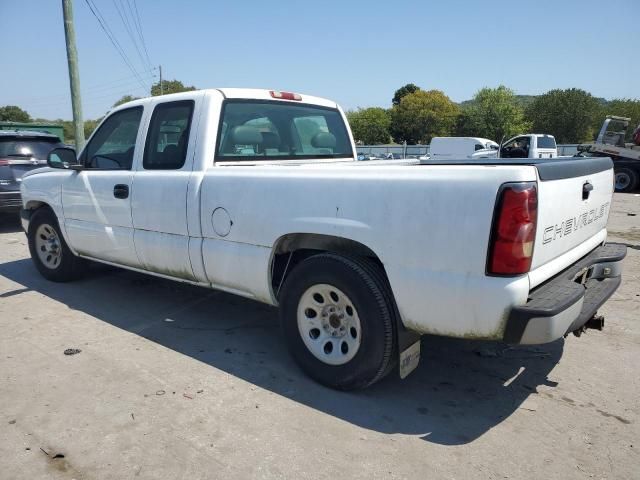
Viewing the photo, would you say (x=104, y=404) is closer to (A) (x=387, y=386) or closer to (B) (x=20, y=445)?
(B) (x=20, y=445)

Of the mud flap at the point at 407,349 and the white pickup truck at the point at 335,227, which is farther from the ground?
the white pickup truck at the point at 335,227

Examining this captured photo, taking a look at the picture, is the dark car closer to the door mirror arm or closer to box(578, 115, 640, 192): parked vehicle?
the door mirror arm

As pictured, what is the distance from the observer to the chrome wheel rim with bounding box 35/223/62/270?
5566 mm

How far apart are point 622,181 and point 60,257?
17.3 meters

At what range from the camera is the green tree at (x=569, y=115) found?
64812mm

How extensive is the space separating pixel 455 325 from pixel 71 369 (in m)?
2.73

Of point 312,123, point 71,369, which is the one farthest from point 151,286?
point 312,123

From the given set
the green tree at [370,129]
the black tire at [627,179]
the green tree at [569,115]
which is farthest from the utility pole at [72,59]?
the green tree at [569,115]

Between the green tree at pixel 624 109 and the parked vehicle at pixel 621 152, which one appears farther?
the green tree at pixel 624 109

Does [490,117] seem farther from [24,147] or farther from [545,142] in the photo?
[24,147]

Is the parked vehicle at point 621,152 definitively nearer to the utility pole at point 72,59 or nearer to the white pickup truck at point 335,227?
the white pickup truck at point 335,227

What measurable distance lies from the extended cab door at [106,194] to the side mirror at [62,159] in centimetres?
12

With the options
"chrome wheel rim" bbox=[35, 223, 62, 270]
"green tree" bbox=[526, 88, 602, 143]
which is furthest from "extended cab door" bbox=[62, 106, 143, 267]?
"green tree" bbox=[526, 88, 602, 143]

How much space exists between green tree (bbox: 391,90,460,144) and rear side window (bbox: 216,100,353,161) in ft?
230
